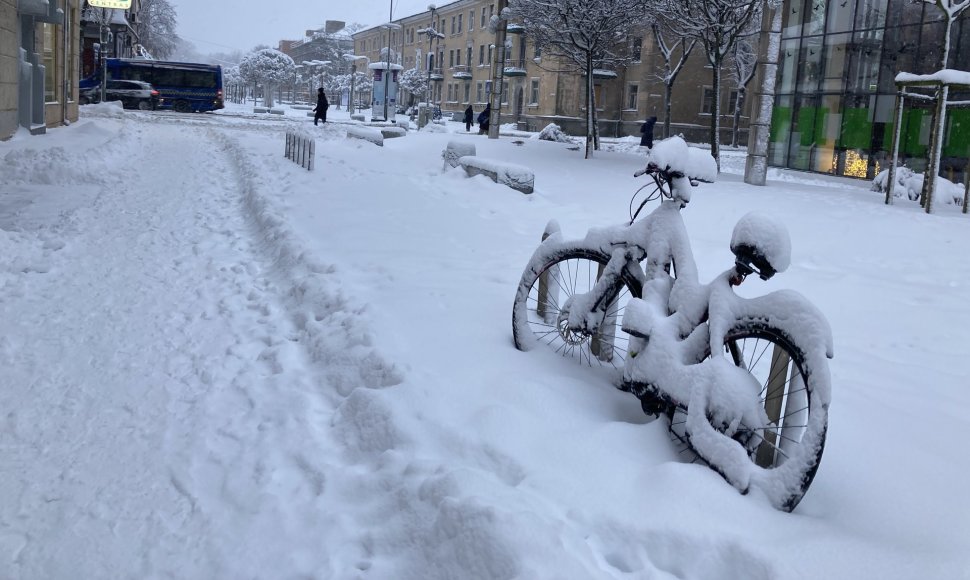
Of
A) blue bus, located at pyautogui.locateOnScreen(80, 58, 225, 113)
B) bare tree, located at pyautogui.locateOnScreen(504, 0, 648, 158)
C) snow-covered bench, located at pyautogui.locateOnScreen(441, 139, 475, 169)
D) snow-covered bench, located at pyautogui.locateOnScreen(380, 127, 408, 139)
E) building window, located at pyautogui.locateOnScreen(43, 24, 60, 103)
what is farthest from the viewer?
blue bus, located at pyautogui.locateOnScreen(80, 58, 225, 113)

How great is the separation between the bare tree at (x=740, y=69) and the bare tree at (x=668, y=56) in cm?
319

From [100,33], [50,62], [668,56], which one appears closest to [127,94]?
[100,33]

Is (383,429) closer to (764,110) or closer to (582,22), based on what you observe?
(764,110)

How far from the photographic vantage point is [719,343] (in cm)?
365

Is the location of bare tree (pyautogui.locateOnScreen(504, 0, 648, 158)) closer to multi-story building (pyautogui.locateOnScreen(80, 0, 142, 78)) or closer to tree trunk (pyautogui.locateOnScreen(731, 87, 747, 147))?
tree trunk (pyautogui.locateOnScreen(731, 87, 747, 147))

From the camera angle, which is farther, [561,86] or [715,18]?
[561,86]

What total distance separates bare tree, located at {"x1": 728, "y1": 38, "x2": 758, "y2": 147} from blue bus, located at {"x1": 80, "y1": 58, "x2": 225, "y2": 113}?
2826 centimetres

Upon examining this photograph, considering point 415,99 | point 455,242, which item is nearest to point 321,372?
point 455,242

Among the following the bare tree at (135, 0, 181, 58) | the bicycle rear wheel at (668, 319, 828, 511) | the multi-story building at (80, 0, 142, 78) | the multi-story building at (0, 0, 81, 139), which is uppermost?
the bare tree at (135, 0, 181, 58)

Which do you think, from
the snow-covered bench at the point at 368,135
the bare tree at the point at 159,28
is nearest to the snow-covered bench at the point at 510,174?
the snow-covered bench at the point at 368,135

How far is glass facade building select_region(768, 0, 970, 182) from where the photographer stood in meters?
21.0

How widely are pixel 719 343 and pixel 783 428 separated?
0.43 meters

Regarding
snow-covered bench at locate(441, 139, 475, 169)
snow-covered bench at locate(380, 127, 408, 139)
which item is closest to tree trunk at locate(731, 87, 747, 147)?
snow-covered bench at locate(380, 127, 408, 139)

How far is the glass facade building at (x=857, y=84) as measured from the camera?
2097 centimetres
